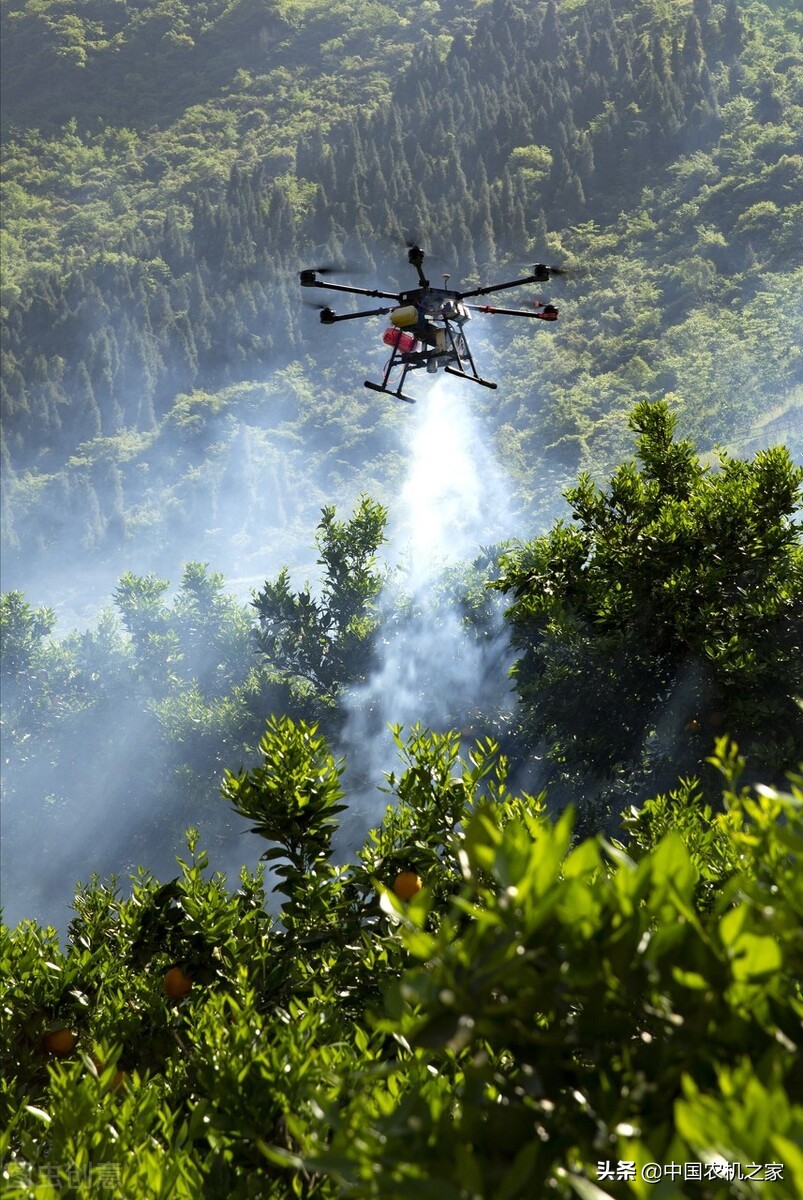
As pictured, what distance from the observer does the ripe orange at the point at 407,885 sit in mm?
5012

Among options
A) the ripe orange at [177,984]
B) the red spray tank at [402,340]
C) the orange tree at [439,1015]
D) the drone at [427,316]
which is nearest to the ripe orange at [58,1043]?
the orange tree at [439,1015]

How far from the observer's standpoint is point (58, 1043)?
525cm

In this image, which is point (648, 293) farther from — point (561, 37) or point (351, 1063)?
point (351, 1063)

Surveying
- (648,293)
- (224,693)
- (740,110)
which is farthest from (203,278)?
(224,693)

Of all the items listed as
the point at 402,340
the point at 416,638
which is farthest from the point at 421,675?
the point at 402,340

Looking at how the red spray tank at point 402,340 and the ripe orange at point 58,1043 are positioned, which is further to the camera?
the red spray tank at point 402,340

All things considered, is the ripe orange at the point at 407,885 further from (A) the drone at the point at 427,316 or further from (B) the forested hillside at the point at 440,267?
(B) the forested hillside at the point at 440,267

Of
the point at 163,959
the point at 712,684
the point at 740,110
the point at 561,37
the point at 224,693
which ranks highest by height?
the point at 561,37

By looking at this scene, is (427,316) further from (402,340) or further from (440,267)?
(440,267)

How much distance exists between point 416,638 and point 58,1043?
31417 millimetres

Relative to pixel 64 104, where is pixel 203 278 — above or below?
below

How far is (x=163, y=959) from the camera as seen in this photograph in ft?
18.6

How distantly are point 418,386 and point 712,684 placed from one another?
107867mm

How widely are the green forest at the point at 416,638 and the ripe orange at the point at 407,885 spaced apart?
0.11ft
